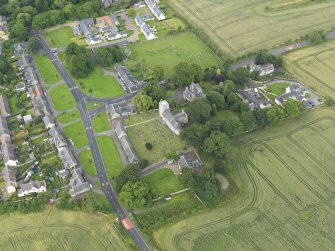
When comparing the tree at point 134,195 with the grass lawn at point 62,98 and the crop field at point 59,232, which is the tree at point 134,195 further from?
the grass lawn at point 62,98

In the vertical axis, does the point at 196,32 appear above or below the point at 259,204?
above

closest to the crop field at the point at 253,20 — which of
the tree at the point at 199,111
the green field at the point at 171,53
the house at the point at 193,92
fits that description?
the green field at the point at 171,53

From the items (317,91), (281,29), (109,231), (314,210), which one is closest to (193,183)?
(109,231)

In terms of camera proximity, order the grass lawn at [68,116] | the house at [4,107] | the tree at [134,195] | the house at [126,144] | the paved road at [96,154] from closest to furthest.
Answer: the paved road at [96,154] → the tree at [134,195] → the house at [126,144] → the grass lawn at [68,116] → the house at [4,107]

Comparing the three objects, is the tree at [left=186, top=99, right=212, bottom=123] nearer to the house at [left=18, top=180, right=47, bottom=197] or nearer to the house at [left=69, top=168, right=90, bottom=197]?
the house at [left=69, top=168, right=90, bottom=197]

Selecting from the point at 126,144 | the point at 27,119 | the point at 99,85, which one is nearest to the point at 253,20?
the point at 99,85

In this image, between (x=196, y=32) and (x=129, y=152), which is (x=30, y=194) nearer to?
(x=129, y=152)

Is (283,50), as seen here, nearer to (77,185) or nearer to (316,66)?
(316,66)
